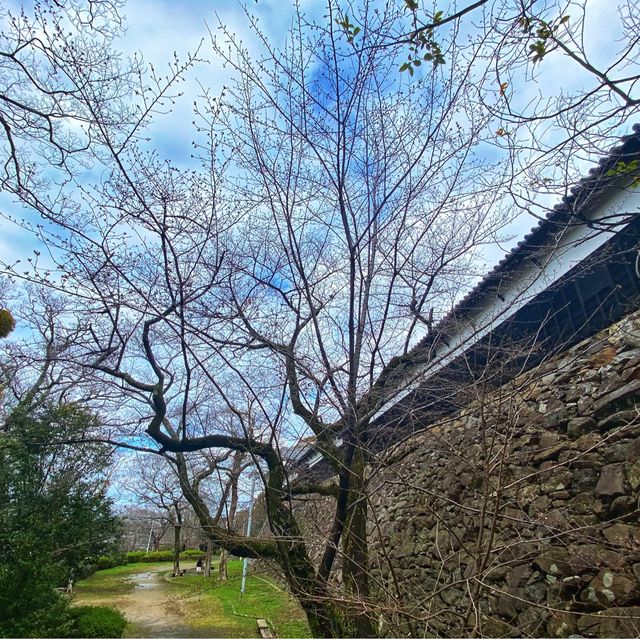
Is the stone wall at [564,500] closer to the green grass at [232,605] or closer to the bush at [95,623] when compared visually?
the green grass at [232,605]

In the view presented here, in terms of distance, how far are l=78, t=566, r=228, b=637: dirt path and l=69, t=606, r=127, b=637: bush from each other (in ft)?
1.36

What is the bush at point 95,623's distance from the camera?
6.97 meters

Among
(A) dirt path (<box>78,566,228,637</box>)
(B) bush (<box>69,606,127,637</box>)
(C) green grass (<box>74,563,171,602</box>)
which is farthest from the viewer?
(C) green grass (<box>74,563,171,602</box>)

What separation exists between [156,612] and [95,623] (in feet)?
11.1

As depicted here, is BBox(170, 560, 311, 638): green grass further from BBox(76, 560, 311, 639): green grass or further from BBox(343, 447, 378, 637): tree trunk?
BBox(343, 447, 378, 637): tree trunk

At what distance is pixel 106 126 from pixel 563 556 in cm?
459

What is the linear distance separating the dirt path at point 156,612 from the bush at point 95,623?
413mm

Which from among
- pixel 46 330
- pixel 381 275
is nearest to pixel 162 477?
pixel 46 330

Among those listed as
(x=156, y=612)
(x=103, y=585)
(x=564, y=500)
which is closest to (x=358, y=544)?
(x=564, y=500)

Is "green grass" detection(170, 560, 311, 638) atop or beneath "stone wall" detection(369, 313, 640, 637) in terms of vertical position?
beneath

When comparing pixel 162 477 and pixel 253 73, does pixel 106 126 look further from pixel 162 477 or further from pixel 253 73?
pixel 162 477

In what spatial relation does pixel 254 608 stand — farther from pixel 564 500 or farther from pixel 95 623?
pixel 564 500

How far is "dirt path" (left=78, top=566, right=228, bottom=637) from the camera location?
783cm

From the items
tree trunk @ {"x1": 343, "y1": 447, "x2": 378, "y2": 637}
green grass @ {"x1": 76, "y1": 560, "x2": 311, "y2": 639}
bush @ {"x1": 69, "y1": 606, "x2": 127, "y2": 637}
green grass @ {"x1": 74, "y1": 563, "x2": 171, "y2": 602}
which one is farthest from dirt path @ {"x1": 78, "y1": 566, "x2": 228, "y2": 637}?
tree trunk @ {"x1": 343, "y1": 447, "x2": 378, "y2": 637}
